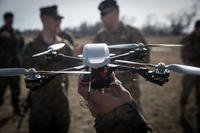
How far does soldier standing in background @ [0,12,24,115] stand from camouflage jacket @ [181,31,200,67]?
453cm

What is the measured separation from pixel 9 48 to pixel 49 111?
471 centimetres

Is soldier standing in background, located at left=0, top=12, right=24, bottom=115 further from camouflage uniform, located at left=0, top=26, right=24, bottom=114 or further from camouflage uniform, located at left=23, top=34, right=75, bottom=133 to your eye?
camouflage uniform, located at left=23, top=34, right=75, bottom=133

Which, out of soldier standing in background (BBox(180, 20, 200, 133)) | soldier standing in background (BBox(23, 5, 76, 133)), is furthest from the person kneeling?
soldier standing in background (BBox(180, 20, 200, 133))

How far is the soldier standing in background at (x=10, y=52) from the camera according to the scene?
30.6ft

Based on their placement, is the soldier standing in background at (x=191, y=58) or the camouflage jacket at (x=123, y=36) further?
the soldier standing in background at (x=191, y=58)

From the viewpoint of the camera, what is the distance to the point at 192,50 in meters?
8.45

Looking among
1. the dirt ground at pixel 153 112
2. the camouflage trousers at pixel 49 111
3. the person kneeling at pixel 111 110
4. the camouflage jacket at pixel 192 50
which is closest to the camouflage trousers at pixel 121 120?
the person kneeling at pixel 111 110

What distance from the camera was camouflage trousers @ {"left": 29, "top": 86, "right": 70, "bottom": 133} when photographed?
5.15 m

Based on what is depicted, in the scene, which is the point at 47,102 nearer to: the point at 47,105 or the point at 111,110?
the point at 47,105

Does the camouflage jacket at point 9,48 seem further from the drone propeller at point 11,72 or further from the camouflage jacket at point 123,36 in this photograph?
the drone propeller at point 11,72

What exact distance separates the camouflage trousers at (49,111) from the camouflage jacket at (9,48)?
4.40 m

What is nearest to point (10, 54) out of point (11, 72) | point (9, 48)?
point (9, 48)

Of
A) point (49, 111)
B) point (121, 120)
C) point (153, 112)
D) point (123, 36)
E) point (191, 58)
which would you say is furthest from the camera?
point (153, 112)

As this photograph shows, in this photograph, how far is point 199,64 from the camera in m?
8.40
